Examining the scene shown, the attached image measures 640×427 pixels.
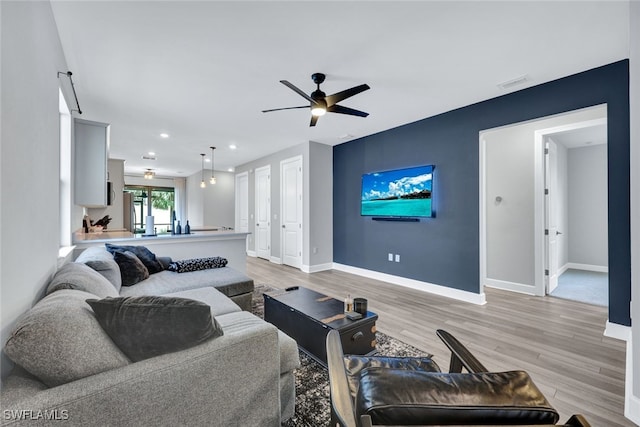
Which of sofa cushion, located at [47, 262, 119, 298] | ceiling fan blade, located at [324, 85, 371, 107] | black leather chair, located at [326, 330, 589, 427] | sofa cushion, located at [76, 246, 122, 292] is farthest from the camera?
ceiling fan blade, located at [324, 85, 371, 107]

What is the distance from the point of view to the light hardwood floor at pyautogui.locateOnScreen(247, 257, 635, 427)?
183cm

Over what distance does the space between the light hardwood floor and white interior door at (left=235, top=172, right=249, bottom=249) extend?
4.16 meters

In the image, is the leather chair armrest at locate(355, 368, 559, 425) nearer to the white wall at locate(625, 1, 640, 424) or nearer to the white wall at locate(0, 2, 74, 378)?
the white wall at locate(0, 2, 74, 378)

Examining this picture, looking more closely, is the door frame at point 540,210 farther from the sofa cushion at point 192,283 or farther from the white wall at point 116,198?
the white wall at point 116,198

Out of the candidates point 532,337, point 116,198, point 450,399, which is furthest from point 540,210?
point 116,198

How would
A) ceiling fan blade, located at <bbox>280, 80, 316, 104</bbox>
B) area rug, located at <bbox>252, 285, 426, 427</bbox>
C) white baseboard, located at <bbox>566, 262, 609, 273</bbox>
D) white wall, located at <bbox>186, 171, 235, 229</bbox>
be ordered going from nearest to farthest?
area rug, located at <bbox>252, 285, 426, 427</bbox>
ceiling fan blade, located at <bbox>280, 80, 316, 104</bbox>
white baseboard, located at <bbox>566, 262, 609, 273</bbox>
white wall, located at <bbox>186, 171, 235, 229</bbox>

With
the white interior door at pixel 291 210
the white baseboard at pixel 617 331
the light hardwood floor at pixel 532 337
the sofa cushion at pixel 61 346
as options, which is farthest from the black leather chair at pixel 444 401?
the white interior door at pixel 291 210

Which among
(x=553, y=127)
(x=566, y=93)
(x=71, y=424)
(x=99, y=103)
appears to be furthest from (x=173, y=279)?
(x=553, y=127)

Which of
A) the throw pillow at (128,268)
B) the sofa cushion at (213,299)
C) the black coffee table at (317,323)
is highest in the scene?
the throw pillow at (128,268)

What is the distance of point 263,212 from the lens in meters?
7.04

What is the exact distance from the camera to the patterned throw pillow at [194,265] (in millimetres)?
3155

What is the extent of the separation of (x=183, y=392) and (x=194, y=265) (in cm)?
236

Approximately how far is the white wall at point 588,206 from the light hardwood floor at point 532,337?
118 inches

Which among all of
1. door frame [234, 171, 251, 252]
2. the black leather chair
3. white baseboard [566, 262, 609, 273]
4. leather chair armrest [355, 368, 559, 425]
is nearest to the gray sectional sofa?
the black leather chair
